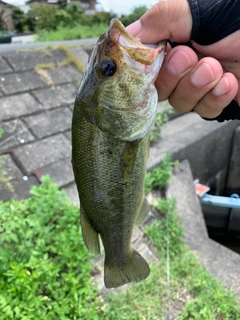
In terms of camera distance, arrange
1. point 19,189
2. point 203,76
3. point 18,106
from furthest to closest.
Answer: point 18,106
point 19,189
point 203,76

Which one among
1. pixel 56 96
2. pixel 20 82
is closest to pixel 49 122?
pixel 56 96

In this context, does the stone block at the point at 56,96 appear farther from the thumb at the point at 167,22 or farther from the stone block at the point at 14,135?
the thumb at the point at 167,22

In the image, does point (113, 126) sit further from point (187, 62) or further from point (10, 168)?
point (10, 168)

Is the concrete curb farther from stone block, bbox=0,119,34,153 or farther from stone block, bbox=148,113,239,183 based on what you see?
stone block, bbox=0,119,34,153

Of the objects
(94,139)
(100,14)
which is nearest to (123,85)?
(94,139)

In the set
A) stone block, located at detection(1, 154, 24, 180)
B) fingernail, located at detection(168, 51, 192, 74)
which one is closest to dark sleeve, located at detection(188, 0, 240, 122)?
fingernail, located at detection(168, 51, 192, 74)

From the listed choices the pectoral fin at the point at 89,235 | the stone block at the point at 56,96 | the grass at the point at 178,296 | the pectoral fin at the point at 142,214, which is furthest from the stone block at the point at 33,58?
the pectoral fin at the point at 89,235
